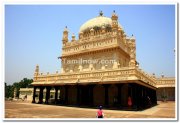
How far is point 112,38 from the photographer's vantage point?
→ 84.7 ft

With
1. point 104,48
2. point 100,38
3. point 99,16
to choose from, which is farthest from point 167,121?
point 99,16

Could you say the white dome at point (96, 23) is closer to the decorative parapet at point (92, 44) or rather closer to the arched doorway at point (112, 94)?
the decorative parapet at point (92, 44)

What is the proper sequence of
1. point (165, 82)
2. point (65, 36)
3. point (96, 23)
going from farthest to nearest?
point (165, 82)
point (65, 36)
point (96, 23)

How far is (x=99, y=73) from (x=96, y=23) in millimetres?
12234

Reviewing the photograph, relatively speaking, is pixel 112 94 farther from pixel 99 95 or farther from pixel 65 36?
pixel 65 36

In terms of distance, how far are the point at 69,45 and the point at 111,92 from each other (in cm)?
1095

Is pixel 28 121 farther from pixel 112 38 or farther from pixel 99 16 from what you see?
pixel 99 16

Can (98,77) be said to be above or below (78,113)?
above

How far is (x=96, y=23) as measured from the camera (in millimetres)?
31062

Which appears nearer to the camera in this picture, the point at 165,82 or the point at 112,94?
the point at 112,94

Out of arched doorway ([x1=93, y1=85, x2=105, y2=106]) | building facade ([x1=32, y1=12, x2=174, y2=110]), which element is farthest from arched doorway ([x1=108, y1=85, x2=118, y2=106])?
arched doorway ([x1=93, y1=85, x2=105, y2=106])

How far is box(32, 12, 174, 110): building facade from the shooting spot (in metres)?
19.5

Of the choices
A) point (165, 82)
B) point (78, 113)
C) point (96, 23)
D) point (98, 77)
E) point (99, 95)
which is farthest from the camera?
point (165, 82)

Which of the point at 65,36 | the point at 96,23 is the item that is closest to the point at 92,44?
the point at 96,23
